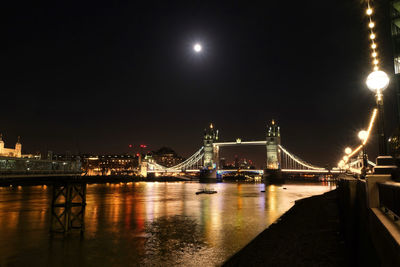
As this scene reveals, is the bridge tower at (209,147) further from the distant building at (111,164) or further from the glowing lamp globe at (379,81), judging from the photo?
the glowing lamp globe at (379,81)

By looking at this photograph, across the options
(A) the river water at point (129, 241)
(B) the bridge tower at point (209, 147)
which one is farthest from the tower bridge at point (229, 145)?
(A) the river water at point (129, 241)

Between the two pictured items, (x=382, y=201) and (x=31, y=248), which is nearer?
(x=382, y=201)

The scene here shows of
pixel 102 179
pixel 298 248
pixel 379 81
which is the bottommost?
pixel 102 179

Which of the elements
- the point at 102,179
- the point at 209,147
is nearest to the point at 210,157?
the point at 209,147

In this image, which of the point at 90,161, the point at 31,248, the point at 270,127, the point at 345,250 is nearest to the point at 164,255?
the point at 31,248

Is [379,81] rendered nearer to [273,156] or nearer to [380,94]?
[380,94]

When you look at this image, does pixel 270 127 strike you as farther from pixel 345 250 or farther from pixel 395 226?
pixel 395 226

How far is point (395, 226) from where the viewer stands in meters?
3.88

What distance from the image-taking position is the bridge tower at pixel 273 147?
433ft

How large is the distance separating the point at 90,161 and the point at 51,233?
17158cm

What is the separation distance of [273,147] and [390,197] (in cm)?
14176

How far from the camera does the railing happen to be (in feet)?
13.1

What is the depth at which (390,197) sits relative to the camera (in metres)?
4.68

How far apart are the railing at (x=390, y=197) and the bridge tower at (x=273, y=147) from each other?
126102mm
